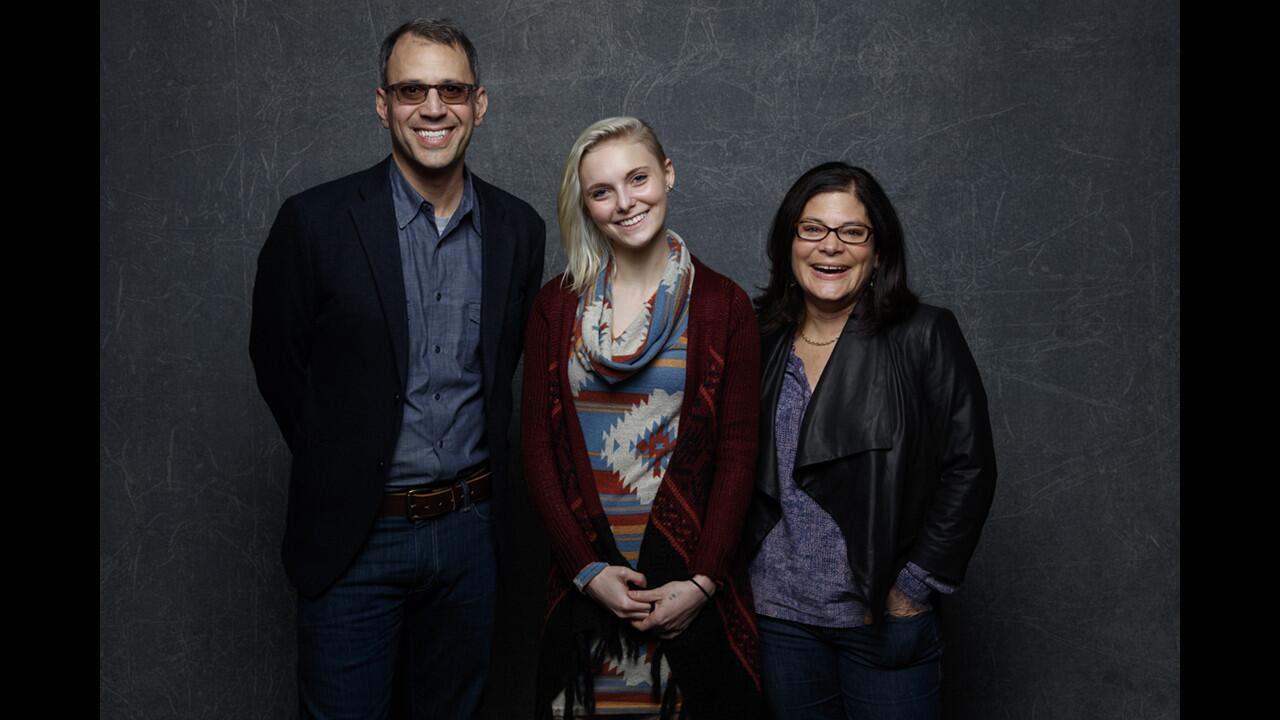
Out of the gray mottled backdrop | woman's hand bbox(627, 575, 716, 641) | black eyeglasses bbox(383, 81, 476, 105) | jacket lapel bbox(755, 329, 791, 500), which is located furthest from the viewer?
the gray mottled backdrop

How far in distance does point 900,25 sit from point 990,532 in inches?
61.5

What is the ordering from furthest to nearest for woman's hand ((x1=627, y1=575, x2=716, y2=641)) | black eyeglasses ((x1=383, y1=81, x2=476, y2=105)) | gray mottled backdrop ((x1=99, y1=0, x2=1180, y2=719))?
gray mottled backdrop ((x1=99, y1=0, x2=1180, y2=719)) < black eyeglasses ((x1=383, y1=81, x2=476, y2=105)) < woman's hand ((x1=627, y1=575, x2=716, y2=641))

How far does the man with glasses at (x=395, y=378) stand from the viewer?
2.15 metres

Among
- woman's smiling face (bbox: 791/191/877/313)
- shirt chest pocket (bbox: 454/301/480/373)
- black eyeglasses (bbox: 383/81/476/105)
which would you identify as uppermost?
black eyeglasses (bbox: 383/81/476/105)

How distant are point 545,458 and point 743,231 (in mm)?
1317

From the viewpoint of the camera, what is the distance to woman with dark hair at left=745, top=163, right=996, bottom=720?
2014mm

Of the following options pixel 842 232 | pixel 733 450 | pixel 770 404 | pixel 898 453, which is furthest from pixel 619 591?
pixel 842 232

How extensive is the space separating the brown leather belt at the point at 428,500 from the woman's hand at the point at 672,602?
1.60ft

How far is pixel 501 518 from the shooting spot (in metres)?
2.29

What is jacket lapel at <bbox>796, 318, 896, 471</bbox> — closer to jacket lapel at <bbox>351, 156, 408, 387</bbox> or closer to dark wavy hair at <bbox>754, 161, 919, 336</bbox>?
dark wavy hair at <bbox>754, 161, 919, 336</bbox>

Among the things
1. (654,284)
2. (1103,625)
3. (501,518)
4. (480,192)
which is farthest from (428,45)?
(1103,625)

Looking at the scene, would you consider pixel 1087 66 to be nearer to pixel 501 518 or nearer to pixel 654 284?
pixel 654 284

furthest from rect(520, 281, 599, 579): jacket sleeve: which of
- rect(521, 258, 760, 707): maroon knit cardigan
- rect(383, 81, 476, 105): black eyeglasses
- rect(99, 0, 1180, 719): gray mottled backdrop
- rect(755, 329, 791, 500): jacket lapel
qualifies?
rect(99, 0, 1180, 719): gray mottled backdrop

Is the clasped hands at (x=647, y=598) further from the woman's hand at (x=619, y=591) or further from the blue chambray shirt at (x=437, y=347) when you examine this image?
the blue chambray shirt at (x=437, y=347)
